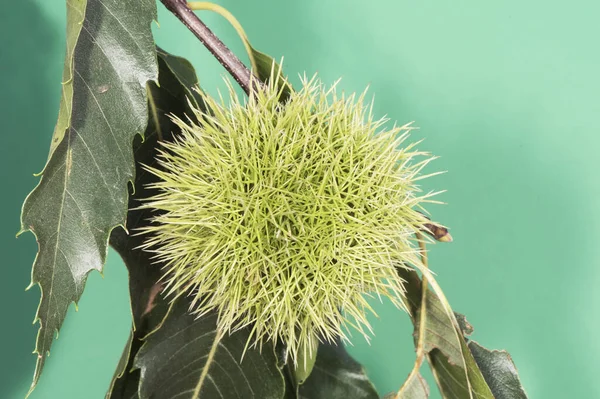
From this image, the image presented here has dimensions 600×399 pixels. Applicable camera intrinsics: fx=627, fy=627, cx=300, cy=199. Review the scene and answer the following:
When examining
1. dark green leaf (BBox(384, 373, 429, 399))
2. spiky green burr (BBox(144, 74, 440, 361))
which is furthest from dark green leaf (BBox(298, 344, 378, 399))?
spiky green burr (BBox(144, 74, 440, 361))

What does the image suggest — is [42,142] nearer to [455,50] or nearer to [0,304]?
[0,304]

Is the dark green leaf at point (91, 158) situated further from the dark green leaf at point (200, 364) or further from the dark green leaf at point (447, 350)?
the dark green leaf at point (447, 350)

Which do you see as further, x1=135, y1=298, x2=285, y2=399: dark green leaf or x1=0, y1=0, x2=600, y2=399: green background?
x1=0, y1=0, x2=600, y2=399: green background

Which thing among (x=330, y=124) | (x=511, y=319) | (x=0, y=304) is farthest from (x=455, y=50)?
(x=0, y=304)

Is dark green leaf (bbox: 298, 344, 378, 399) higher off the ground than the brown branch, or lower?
lower

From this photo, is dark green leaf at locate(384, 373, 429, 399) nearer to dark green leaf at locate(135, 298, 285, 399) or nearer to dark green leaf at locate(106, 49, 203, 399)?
dark green leaf at locate(135, 298, 285, 399)

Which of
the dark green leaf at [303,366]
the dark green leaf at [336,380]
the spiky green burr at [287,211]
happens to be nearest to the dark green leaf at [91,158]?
the spiky green burr at [287,211]

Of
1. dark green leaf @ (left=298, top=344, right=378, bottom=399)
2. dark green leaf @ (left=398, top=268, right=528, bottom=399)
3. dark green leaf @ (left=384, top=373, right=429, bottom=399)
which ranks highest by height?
dark green leaf @ (left=398, top=268, right=528, bottom=399)

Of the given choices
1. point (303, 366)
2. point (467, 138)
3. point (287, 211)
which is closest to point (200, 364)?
point (303, 366)
